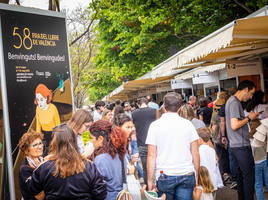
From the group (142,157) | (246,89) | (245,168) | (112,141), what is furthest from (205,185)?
(142,157)

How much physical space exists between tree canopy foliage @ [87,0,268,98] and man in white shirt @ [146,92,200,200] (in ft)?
28.3

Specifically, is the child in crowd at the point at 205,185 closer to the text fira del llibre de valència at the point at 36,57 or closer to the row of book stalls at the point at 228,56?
the row of book stalls at the point at 228,56

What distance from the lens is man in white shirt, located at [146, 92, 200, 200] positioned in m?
4.22

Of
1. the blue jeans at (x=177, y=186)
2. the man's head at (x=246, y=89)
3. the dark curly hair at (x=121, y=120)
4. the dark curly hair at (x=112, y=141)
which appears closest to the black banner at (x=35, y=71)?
the dark curly hair at (x=121, y=120)

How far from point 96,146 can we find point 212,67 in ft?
21.2

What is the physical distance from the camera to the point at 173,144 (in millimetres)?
4227

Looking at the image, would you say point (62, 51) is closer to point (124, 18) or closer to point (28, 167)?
point (28, 167)

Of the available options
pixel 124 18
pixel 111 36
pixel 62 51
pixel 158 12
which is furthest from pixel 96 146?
pixel 111 36

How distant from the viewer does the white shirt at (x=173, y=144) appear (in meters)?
4.22

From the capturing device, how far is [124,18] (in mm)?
17703

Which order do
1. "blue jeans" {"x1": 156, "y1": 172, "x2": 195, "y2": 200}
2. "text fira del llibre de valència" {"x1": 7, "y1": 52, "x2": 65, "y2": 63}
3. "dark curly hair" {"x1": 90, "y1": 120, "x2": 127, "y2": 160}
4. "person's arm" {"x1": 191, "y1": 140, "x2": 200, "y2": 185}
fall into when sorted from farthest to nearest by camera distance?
"text fira del llibre de valència" {"x1": 7, "y1": 52, "x2": 65, "y2": 63} → "person's arm" {"x1": 191, "y1": 140, "x2": 200, "y2": 185} → "blue jeans" {"x1": 156, "y1": 172, "x2": 195, "y2": 200} → "dark curly hair" {"x1": 90, "y1": 120, "x2": 127, "y2": 160}

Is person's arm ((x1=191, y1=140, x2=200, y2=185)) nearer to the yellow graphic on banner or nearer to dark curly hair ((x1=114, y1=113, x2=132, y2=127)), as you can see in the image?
dark curly hair ((x1=114, y1=113, x2=132, y2=127))

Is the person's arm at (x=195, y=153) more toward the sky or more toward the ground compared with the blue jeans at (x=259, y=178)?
more toward the sky

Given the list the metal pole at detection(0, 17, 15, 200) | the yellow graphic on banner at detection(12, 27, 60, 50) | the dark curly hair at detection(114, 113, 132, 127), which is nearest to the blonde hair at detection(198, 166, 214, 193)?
the dark curly hair at detection(114, 113, 132, 127)
